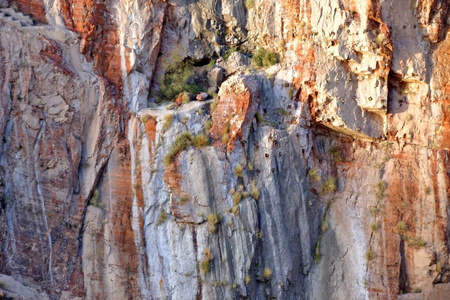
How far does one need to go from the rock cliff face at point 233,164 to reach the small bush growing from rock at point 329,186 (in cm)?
3

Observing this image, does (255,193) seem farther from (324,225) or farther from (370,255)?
(370,255)

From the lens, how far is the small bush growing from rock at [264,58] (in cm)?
1778

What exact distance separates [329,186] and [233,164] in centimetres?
269

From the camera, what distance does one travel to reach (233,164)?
16.3m

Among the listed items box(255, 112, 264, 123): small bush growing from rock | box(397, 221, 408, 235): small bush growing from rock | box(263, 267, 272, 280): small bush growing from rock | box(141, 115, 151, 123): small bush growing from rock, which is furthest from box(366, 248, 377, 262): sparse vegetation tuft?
box(141, 115, 151, 123): small bush growing from rock

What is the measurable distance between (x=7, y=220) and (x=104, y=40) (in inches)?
211

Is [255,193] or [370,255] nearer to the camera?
[255,193]

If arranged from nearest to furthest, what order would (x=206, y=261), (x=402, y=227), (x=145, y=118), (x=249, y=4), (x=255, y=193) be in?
(x=206, y=261) → (x=255, y=193) → (x=402, y=227) → (x=145, y=118) → (x=249, y=4)

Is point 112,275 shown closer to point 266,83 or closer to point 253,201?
point 253,201

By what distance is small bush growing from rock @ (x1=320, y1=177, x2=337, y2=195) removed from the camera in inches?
666

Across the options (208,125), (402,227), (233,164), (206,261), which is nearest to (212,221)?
(206,261)

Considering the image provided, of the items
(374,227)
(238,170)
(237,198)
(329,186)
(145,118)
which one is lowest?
(374,227)

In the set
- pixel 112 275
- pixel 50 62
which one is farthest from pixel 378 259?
pixel 50 62

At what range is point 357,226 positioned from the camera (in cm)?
1677
